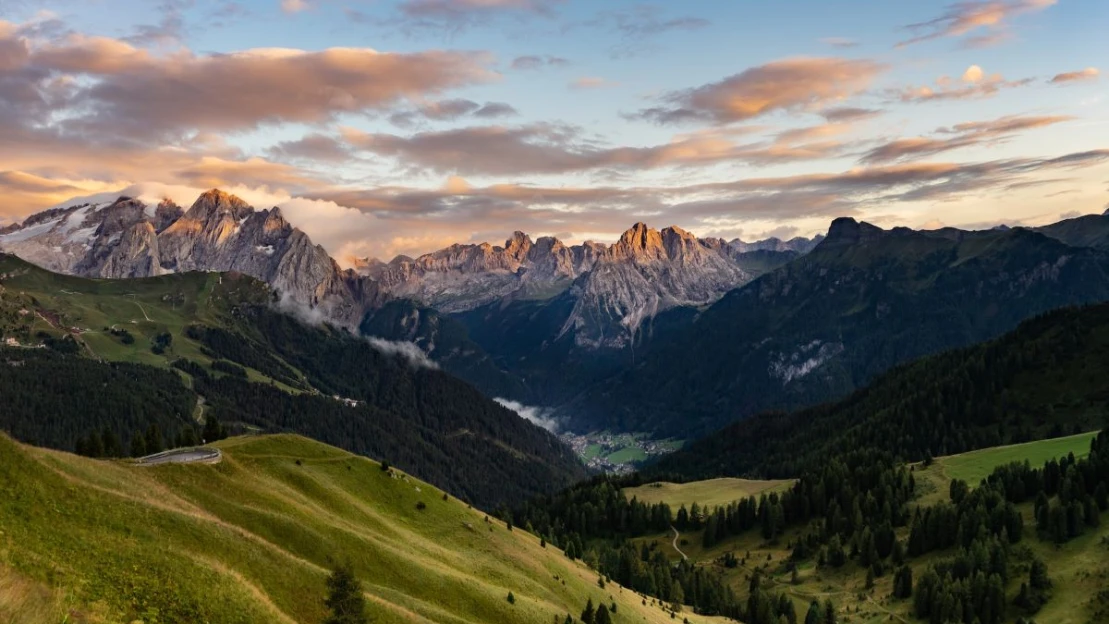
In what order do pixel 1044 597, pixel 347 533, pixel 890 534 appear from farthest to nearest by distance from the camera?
pixel 890 534 < pixel 1044 597 < pixel 347 533

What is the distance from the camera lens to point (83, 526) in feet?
174

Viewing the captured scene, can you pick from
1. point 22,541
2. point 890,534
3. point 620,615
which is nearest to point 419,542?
point 620,615

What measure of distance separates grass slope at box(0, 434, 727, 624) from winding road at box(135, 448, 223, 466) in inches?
101

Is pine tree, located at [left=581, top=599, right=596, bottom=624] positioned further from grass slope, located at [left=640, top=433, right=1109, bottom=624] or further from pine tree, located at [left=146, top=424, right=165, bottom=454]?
grass slope, located at [left=640, top=433, right=1109, bottom=624]

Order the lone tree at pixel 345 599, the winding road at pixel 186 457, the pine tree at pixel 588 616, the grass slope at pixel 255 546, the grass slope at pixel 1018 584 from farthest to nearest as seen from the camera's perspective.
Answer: the grass slope at pixel 1018 584 < the pine tree at pixel 588 616 < the winding road at pixel 186 457 < the lone tree at pixel 345 599 < the grass slope at pixel 255 546

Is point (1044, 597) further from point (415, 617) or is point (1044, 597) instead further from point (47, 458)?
point (47, 458)

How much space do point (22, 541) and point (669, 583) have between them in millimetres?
154535

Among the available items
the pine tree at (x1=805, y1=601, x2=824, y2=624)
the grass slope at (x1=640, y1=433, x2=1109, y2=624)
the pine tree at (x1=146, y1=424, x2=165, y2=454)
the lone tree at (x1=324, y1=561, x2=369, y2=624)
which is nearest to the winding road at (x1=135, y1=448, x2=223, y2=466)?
the pine tree at (x1=146, y1=424, x2=165, y2=454)

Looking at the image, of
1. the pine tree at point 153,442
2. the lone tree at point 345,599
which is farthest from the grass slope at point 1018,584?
the pine tree at point 153,442

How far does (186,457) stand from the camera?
100125mm

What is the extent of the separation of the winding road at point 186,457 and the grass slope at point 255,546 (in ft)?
8.43

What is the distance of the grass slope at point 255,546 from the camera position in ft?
147

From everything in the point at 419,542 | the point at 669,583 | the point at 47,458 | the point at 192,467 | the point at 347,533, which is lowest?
the point at 669,583

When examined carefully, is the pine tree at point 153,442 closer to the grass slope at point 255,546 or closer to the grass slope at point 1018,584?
the grass slope at point 255,546
